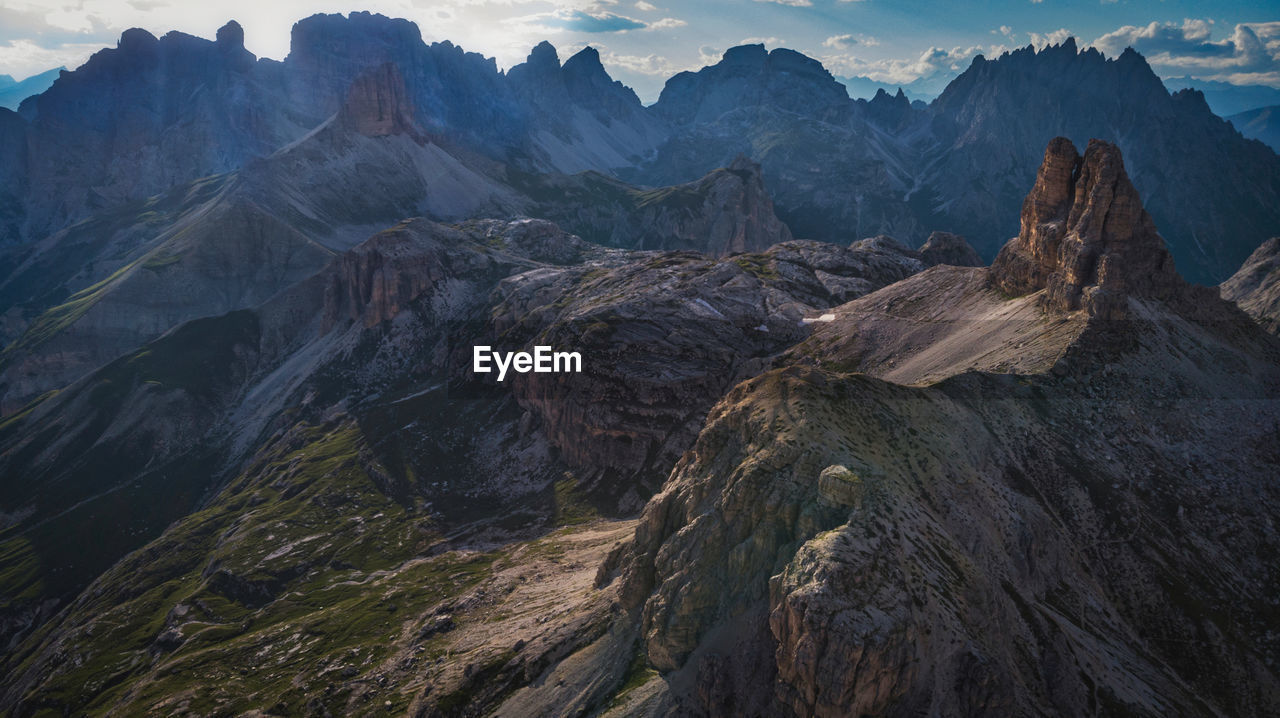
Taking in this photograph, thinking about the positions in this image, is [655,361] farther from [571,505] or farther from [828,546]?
[828,546]

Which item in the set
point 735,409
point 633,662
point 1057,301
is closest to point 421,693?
point 633,662

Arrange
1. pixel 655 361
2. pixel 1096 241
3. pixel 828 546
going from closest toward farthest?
1. pixel 828 546
2. pixel 1096 241
3. pixel 655 361

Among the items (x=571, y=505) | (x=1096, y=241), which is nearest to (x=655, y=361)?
(x=571, y=505)

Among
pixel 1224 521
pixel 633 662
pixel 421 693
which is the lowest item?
pixel 421 693

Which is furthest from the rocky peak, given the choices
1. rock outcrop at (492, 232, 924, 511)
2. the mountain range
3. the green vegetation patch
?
the green vegetation patch

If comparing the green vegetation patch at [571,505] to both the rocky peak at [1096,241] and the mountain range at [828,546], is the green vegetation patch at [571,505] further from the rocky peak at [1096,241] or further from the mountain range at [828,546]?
the rocky peak at [1096,241]

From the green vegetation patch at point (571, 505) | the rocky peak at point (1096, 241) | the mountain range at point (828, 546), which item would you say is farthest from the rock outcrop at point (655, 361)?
the rocky peak at point (1096, 241)

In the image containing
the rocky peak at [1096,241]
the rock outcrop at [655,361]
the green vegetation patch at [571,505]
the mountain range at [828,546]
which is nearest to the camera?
the mountain range at [828,546]

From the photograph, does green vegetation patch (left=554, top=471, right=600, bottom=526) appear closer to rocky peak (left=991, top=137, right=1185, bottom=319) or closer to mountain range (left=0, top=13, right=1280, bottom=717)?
mountain range (left=0, top=13, right=1280, bottom=717)

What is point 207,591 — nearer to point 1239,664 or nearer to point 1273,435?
point 1239,664
